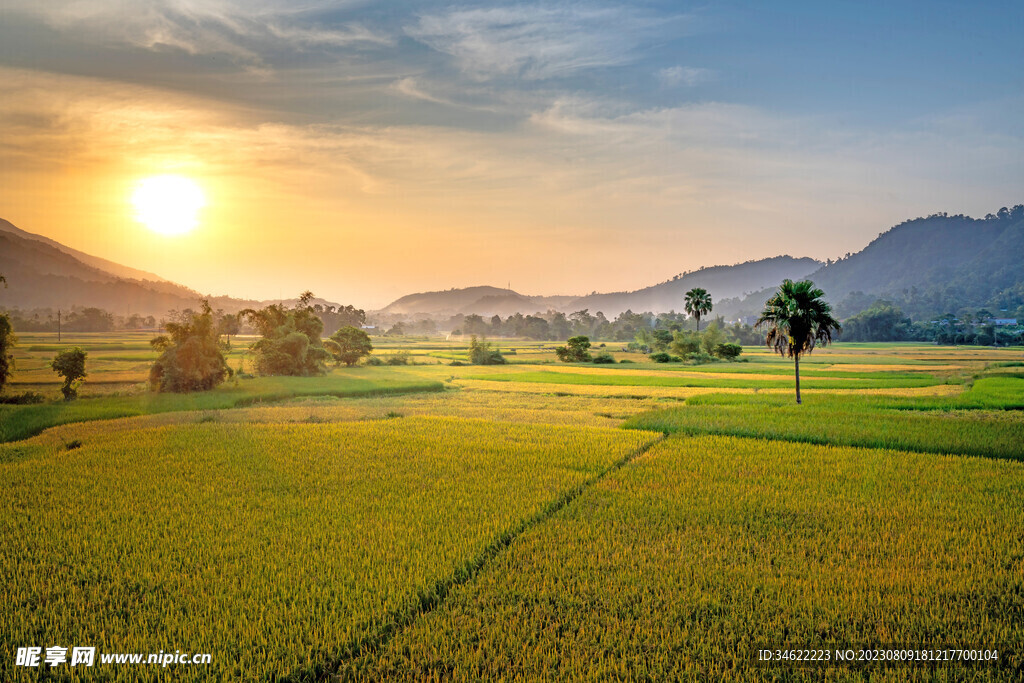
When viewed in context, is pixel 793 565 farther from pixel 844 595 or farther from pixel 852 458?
pixel 852 458

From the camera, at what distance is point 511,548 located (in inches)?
351

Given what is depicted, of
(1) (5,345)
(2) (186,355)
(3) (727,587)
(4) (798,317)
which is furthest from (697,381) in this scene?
(1) (5,345)

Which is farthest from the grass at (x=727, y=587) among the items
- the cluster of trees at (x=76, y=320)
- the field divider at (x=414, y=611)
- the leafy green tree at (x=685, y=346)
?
the cluster of trees at (x=76, y=320)

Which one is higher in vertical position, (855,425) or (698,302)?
(698,302)

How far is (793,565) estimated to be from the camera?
829 centimetres

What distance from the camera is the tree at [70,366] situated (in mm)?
28438

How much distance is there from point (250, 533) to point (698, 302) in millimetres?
78554

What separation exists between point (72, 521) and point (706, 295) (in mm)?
81174

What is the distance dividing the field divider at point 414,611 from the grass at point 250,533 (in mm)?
63

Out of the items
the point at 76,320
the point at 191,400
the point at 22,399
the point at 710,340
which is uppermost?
the point at 76,320

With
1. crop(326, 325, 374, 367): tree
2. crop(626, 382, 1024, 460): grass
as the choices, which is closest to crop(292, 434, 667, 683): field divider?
crop(626, 382, 1024, 460): grass

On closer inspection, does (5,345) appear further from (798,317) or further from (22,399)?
(798,317)

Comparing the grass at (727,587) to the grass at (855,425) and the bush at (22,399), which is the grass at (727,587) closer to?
the grass at (855,425)

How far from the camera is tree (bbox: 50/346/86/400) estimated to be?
28.4m
